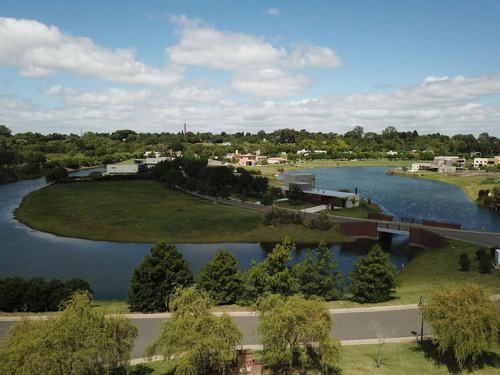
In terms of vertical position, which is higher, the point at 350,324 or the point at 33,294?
the point at 33,294

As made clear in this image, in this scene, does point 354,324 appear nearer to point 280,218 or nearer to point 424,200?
point 280,218

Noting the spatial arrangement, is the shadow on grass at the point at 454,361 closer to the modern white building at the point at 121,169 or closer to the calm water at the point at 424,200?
the calm water at the point at 424,200

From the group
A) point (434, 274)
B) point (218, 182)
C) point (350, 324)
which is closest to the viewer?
point (350, 324)

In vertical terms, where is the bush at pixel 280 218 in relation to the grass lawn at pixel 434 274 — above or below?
above

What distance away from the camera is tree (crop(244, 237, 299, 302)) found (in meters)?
30.9

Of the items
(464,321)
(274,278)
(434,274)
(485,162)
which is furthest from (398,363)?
(485,162)

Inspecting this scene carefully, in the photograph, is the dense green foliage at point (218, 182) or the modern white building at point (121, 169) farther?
the modern white building at point (121, 169)

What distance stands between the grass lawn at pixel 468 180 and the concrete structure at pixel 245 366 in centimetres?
10586

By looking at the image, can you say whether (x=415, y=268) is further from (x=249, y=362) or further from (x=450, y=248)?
(x=249, y=362)

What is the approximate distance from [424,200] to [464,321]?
92.4m

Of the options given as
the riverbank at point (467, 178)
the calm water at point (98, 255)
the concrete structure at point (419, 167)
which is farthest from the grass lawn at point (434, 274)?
the concrete structure at point (419, 167)

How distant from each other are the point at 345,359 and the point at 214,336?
9.43 m

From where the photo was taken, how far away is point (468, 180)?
146500 mm

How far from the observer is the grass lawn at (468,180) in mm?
120750
